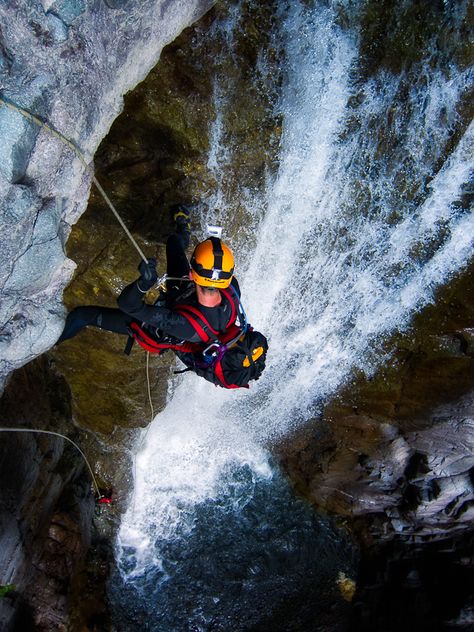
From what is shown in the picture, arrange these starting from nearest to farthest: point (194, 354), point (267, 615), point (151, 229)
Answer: point (194, 354)
point (151, 229)
point (267, 615)

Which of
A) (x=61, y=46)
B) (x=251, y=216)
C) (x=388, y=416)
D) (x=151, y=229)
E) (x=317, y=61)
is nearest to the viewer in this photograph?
(x=61, y=46)

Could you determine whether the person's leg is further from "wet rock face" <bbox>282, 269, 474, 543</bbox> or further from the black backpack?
"wet rock face" <bbox>282, 269, 474, 543</bbox>

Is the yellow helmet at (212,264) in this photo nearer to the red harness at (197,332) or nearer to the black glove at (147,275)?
the red harness at (197,332)

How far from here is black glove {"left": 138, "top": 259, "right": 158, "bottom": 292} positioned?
337 cm

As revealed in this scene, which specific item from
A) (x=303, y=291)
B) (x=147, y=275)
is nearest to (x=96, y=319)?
(x=147, y=275)

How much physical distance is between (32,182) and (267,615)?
760 centimetres

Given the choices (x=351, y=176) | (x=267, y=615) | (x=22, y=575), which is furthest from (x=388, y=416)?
(x=22, y=575)

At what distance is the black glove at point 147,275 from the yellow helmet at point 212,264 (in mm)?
461

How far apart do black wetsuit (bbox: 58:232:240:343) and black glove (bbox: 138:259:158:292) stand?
0.15ft

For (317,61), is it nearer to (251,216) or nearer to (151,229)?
(251,216)

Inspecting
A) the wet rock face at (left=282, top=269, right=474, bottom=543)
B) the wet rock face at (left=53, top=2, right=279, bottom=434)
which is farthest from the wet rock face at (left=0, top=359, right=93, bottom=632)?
the wet rock face at (left=282, top=269, right=474, bottom=543)

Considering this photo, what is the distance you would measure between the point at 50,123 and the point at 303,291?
4207 millimetres

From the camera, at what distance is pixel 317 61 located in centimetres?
481

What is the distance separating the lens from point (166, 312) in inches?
152
